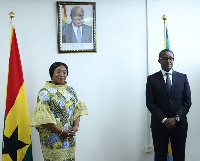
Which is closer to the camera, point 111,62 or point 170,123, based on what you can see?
point 170,123

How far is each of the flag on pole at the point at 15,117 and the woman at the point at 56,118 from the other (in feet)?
1.42

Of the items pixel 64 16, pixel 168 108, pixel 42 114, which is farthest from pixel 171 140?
pixel 64 16

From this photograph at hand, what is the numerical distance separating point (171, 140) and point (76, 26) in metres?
1.65

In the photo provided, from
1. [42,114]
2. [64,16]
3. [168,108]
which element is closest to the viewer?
[42,114]

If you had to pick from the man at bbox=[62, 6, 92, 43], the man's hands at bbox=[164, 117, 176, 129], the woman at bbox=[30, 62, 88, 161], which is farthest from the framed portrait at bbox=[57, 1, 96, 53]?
the man's hands at bbox=[164, 117, 176, 129]

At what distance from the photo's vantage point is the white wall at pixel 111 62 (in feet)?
9.43

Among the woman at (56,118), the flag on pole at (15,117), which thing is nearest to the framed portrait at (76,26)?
the flag on pole at (15,117)

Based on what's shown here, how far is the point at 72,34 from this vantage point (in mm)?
2941

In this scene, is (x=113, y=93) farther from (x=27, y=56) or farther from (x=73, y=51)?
(x=27, y=56)

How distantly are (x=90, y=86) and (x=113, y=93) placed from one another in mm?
299

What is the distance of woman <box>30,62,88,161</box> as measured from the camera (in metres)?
2.12

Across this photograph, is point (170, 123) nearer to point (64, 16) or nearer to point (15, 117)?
point (15, 117)

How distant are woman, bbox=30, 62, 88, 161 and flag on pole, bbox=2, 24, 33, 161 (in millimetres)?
432

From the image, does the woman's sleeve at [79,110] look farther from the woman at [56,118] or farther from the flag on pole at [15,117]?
the flag on pole at [15,117]
